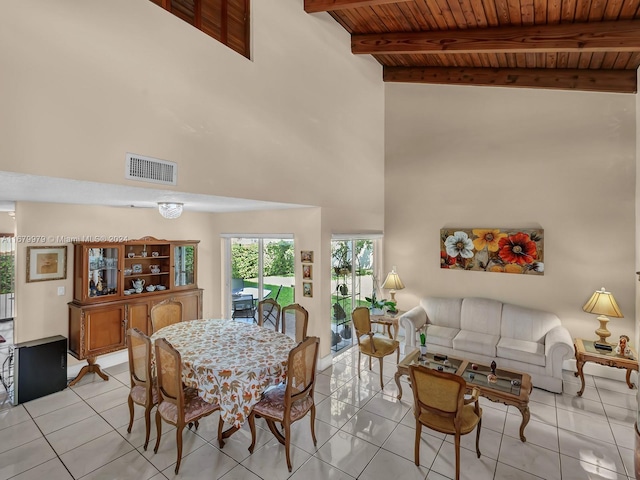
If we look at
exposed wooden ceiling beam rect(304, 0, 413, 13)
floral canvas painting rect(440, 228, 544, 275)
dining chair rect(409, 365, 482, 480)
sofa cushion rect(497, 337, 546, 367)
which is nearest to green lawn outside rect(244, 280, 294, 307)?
floral canvas painting rect(440, 228, 544, 275)

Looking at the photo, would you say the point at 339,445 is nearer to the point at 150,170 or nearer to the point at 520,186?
the point at 150,170

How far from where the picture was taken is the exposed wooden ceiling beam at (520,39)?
12.0 feet

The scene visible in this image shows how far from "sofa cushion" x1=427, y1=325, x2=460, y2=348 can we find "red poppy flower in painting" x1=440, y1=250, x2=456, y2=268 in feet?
3.69

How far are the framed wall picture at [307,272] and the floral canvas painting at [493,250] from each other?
8.41 feet

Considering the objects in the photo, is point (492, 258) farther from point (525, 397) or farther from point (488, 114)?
point (525, 397)

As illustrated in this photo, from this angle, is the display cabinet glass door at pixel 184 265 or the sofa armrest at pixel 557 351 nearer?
the sofa armrest at pixel 557 351

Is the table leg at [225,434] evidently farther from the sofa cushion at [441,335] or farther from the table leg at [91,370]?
the sofa cushion at [441,335]

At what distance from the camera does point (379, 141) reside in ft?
20.9

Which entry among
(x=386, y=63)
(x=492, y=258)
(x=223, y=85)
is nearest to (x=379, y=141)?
(x=386, y=63)

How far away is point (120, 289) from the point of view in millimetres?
4840

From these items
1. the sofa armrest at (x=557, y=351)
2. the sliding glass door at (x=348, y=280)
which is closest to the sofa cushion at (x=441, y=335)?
the sofa armrest at (x=557, y=351)

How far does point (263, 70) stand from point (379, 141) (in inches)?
121

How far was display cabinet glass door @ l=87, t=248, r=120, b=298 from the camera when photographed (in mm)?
4627

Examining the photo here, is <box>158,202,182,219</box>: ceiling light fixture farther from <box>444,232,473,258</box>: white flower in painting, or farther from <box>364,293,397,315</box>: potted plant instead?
<box>444,232,473,258</box>: white flower in painting
